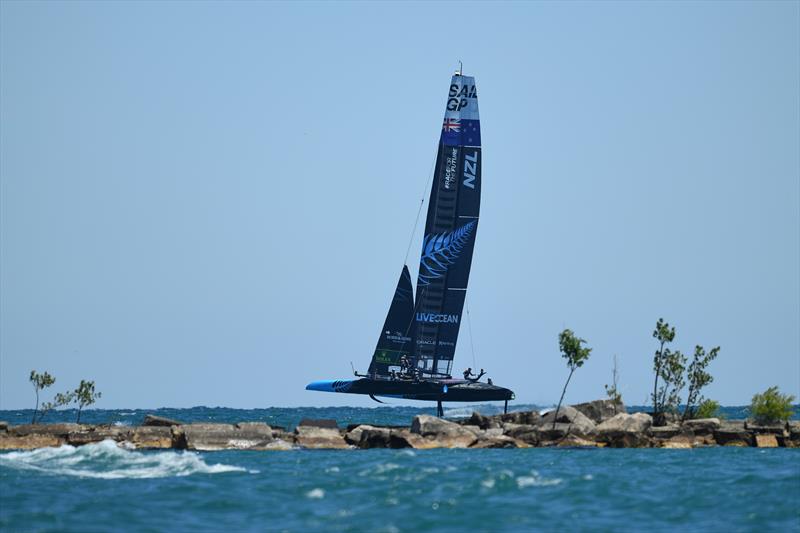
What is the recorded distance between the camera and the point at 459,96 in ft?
271

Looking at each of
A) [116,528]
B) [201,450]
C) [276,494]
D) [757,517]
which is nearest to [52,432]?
[201,450]

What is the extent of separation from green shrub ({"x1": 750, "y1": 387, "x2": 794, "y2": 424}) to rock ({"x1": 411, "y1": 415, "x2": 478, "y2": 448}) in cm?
1740

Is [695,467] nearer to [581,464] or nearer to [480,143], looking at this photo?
[581,464]

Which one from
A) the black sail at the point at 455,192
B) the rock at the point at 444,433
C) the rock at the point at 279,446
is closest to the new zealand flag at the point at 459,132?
the black sail at the point at 455,192

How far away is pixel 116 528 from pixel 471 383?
5005cm

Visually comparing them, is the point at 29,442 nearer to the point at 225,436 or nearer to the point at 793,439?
the point at 225,436

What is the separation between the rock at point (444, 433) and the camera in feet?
188


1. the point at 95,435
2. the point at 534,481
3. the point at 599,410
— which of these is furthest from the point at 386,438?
the point at 534,481

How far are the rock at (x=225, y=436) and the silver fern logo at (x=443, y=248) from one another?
92.4ft

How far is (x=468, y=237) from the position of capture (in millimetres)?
82938

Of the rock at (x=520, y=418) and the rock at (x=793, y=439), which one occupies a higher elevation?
the rock at (x=520, y=418)

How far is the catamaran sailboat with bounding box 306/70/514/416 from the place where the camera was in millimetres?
82375

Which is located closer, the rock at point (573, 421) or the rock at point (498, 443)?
the rock at point (498, 443)

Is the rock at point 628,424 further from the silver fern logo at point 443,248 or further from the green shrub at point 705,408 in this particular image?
the silver fern logo at point 443,248
